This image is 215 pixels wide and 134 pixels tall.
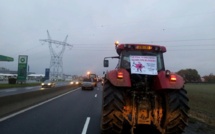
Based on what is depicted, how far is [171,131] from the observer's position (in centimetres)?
988

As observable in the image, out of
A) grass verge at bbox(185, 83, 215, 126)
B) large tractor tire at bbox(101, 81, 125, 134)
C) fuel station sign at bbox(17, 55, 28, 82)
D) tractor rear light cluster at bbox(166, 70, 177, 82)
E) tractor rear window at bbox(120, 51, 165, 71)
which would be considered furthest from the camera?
fuel station sign at bbox(17, 55, 28, 82)

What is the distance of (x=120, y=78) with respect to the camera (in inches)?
385

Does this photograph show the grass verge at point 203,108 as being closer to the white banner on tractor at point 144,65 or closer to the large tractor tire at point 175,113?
the large tractor tire at point 175,113

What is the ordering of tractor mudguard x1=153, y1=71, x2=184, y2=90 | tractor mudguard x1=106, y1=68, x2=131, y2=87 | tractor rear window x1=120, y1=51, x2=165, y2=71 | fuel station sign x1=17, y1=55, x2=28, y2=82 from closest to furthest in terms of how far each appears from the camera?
tractor mudguard x1=106, y1=68, x2=131, y2=87, tractor mudguard x1=153, y1=71, x2=184, y2=90, tractor rear window x1=120, y1=51, x2=165, y2=71, fuel station sign x1=17, y1=55, x2=28, y2=82

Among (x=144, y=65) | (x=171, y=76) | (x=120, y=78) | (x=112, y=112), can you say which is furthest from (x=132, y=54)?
(x=112, y=112)

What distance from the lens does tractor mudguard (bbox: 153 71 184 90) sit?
980cm

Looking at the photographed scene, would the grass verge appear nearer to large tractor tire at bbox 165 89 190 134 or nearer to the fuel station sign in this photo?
large tractor tire at bbox 165 89 190 134

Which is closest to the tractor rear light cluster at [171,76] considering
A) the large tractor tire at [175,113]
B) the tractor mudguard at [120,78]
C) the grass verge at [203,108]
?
the large tractor tire at [175,113]

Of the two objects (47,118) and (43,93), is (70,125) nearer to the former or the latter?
(47,118)

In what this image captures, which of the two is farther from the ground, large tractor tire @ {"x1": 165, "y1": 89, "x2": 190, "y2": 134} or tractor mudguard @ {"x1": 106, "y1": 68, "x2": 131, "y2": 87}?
tractor mudguard @ {"x1": 106, "y1": 68, "x2": 131, "y2": 87}

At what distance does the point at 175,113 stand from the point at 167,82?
35.6 inches

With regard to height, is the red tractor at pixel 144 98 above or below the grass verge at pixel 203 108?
above

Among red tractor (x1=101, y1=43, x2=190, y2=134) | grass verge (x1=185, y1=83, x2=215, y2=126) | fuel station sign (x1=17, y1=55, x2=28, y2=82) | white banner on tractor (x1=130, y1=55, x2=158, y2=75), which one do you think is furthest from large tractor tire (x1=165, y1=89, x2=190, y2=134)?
fuel station sign (x1=17, y1=55, x2=28, y2=82)

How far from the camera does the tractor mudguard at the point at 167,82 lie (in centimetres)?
980
